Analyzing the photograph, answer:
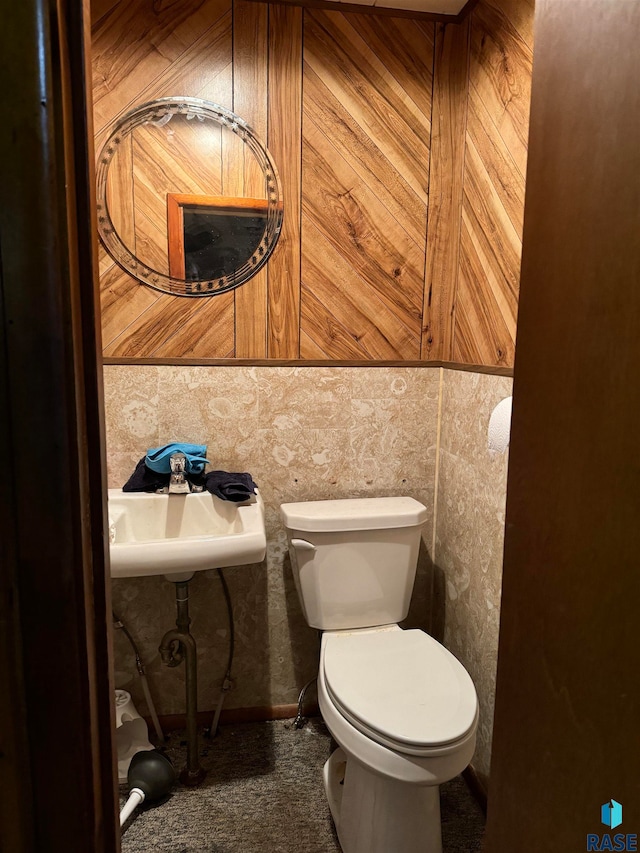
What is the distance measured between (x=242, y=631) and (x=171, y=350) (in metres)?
1.01

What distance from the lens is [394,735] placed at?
121 cm

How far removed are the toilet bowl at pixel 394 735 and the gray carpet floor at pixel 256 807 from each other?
0.38 feet

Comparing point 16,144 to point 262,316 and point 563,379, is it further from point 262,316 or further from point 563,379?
point 262,316

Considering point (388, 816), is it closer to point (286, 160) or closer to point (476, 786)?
point (476, 786)

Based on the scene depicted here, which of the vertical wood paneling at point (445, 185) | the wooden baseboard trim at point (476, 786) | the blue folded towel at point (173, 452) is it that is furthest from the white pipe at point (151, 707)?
the vertical wood paneling at point (445, 185)

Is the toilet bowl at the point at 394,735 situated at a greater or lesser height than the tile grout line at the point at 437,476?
lesser

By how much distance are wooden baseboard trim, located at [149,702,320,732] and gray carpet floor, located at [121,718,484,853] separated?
0.14ft

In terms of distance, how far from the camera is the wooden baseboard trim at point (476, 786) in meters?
1.60

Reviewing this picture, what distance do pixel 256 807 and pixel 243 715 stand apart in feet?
1.21

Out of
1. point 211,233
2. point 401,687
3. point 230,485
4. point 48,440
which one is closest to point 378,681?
point 401,687

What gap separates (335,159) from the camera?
177cm

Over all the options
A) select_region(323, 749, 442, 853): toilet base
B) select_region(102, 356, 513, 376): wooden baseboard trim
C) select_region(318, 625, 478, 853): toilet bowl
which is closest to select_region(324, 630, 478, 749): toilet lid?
select_region(318, 625, 478, 853): toilet bowl

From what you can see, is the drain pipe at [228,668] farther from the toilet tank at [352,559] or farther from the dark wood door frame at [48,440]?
the dark wood door frame at [48,440]

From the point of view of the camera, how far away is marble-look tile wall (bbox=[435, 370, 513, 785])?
61.3 inches
